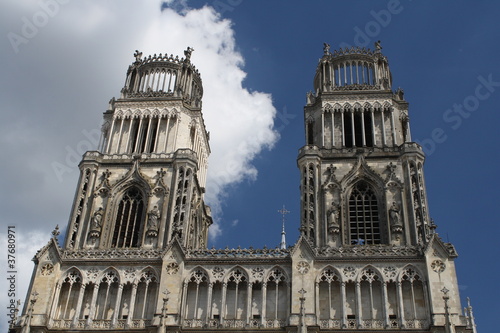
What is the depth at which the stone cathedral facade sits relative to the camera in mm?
36250

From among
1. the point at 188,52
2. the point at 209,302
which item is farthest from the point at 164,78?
the point at 209,302

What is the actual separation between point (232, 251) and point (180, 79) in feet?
59.1

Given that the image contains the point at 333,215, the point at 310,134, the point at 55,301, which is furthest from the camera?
the point at 310,134

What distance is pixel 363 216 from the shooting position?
136 feet

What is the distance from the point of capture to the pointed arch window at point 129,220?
138 feet

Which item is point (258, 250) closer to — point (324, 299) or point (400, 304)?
point (324, 299)

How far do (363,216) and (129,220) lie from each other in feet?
51.2

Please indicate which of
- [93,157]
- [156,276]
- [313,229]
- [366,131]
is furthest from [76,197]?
[366,131]

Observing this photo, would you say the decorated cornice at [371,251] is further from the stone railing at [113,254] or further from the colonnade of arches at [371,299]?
the stone railing at [113,254]

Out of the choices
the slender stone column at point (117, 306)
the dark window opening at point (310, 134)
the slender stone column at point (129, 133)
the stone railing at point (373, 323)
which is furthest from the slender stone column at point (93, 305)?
the dark window opening at point (310, 134)

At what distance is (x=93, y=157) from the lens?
45438 millimetres

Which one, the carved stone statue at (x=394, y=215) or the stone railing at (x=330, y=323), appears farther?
the carved stone statue at (x=394, y=215)

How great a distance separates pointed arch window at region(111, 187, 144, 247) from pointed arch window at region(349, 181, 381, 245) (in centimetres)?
1405

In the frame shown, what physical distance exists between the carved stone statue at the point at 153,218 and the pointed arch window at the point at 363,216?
12.7 metres
